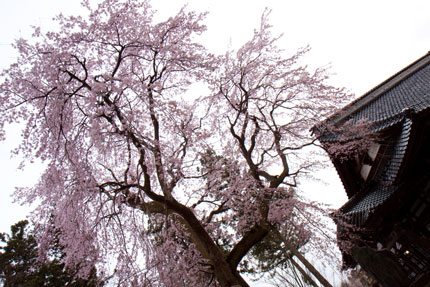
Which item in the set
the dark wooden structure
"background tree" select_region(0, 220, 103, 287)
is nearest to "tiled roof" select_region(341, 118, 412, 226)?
the dark wooden structure

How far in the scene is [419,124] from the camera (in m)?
5.23

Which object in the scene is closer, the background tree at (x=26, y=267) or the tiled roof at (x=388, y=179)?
the tiled roof at (x=388, y=179)

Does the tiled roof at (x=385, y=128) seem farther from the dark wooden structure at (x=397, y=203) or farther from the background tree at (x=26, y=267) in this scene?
the background tree at (x=26, y=267)

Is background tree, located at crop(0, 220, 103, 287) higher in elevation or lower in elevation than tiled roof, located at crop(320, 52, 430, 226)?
higher

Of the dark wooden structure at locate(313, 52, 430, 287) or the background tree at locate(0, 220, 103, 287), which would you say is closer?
the dark wooden structure at locate(313, 52, 430, 287)

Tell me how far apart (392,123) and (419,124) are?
2.62 ft

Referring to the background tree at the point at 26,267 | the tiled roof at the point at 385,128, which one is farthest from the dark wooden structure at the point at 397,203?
the background tree at the point at 26,267

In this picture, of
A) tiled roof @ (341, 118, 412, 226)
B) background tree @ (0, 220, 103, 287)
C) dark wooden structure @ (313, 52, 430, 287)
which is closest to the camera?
dark wooden structure @ (313, 52, 430, 287)

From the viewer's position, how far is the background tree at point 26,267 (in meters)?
11.4

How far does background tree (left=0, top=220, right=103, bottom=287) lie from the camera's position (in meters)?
11.4

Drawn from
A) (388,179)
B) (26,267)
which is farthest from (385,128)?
(26,267)

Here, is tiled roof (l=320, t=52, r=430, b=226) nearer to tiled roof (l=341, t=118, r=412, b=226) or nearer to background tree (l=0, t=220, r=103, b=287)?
tiled roof (l=341, t=118, r=412, b=226)

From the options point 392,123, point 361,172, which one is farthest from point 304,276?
point 392,123

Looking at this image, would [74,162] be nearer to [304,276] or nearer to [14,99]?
[14,99]
